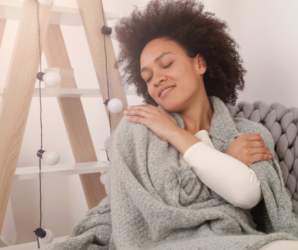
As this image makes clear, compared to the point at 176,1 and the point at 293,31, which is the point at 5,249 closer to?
the point at 176,1

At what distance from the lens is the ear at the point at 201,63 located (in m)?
1.34

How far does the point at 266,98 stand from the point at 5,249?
1523 mm

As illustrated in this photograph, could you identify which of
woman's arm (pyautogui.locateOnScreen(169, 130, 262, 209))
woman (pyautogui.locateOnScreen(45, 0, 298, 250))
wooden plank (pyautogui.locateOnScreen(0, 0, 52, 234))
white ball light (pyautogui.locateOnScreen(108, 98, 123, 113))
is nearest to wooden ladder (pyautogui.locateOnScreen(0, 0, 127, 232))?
wooden plank (pyautogui.locateOnScreen(0, 0, 52, 234))

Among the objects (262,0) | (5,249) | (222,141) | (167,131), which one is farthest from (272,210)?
(5,249)

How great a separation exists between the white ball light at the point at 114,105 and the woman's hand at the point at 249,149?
598 millimetres

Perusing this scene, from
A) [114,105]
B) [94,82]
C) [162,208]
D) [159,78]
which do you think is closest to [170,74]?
[159,78]

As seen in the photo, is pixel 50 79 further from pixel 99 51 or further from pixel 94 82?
pixel 94 82

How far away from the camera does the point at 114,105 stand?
57.3 inches

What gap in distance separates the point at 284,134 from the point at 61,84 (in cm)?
107

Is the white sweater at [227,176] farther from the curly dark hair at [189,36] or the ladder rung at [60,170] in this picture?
the ladder rung at [60,170]

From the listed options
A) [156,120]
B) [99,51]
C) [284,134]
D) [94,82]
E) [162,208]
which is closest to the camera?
[162,208]

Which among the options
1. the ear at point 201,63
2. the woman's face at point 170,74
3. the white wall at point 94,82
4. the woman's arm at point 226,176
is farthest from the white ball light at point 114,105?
the white wall at point 94,82

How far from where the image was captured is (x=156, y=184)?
970 mm

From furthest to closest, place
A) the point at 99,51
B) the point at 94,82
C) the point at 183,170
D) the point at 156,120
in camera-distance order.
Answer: the point at 94,82 < the point at 99,51 < the point at 156,120 < the point at 183,170
